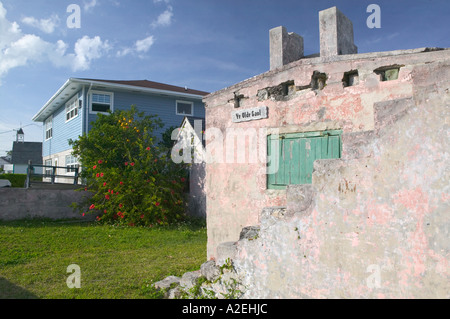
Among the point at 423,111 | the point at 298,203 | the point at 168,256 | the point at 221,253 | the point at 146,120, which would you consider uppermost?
the point at 146,120

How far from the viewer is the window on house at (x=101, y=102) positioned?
15.6 meters

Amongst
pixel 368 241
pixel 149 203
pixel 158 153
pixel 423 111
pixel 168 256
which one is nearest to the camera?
pixel 423 111

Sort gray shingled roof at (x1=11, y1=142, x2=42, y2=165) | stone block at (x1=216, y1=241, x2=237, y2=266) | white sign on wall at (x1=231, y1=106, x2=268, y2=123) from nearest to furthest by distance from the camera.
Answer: stone block at (x1=216, y1=241, x2=237, y2=266), white sign on wall at (x1=231, y1=106, x2=268, y2=123), gray shingled roof at (x1=11, y1=142, x2=42, y2=165)

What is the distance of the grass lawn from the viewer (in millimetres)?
5066

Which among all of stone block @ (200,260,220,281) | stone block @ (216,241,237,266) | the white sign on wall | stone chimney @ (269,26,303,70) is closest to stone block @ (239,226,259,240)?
stone block @ (216,241,237,266)

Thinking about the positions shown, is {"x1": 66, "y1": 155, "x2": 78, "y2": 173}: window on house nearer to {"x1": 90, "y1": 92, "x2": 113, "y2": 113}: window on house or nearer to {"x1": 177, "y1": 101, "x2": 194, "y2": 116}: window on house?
{"x1": 90, "y1": 92, "x2": 113, "y2": 113}: window on house

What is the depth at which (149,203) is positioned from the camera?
10930 mm

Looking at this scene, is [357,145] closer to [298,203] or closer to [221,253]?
[298,203]

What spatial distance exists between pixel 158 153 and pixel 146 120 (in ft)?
4.43

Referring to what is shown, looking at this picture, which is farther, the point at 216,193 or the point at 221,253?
the point at 216,193

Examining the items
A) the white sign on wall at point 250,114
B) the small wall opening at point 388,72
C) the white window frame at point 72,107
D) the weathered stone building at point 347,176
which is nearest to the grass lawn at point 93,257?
the weathered stone building at point 347,176

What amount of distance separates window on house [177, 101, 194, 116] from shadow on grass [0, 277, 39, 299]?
13434mm

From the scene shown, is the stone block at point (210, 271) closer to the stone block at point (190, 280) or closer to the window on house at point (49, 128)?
the stone block at point (190, 280)

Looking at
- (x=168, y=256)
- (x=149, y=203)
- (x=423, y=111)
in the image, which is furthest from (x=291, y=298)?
(x=149, y=203)
